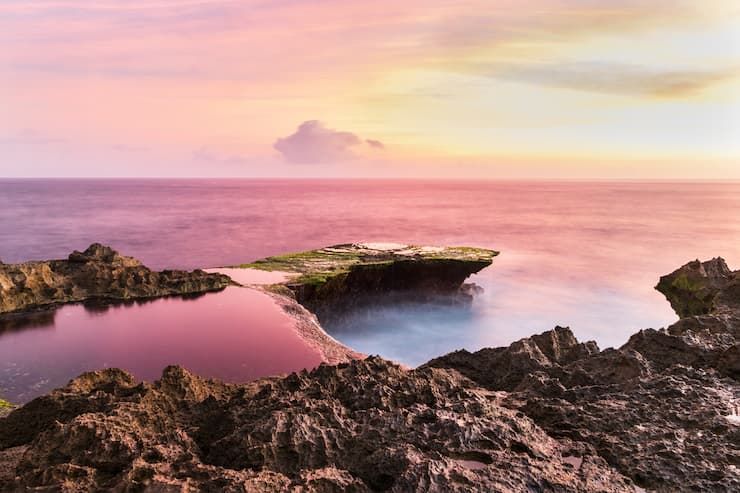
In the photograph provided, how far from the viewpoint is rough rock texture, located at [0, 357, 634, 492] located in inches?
334

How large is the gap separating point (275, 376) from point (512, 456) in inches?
460

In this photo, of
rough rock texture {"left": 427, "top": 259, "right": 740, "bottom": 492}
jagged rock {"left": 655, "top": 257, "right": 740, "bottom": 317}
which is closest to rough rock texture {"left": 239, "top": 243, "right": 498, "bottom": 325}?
jagged rock {"left": 655, "top": 257, "right": 740, "bottom": 317}

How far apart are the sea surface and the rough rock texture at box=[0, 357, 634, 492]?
7.86 meters

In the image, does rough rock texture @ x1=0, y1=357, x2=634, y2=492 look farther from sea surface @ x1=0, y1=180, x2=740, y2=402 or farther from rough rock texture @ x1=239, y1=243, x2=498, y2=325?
rough rock texture @ x1=239, y1=243, x2=498, y2=325

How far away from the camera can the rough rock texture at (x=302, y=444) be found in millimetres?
8484

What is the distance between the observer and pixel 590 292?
49156 millimetres

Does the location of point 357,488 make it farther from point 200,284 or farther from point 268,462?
point 200,284

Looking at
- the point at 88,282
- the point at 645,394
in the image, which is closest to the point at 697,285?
the point at 645,394

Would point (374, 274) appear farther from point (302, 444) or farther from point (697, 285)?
point (302, 444)

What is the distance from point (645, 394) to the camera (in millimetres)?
12219

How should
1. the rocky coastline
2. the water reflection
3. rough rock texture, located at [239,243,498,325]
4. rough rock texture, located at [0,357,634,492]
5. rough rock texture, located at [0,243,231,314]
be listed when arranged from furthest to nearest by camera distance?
rough rock texture, located at [239,243,498,325] → rough rock texture, located at [0,243,231,314] → the water reflection → the rocky coastline → rough rock texture, located at [0,357,634,492]

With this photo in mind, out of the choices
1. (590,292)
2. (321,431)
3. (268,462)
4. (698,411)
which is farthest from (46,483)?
(590,292)

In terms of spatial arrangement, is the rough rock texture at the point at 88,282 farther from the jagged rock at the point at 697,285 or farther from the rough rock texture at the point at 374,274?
the jagged rock at the point at 697,285

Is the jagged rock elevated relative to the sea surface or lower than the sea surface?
elevated
